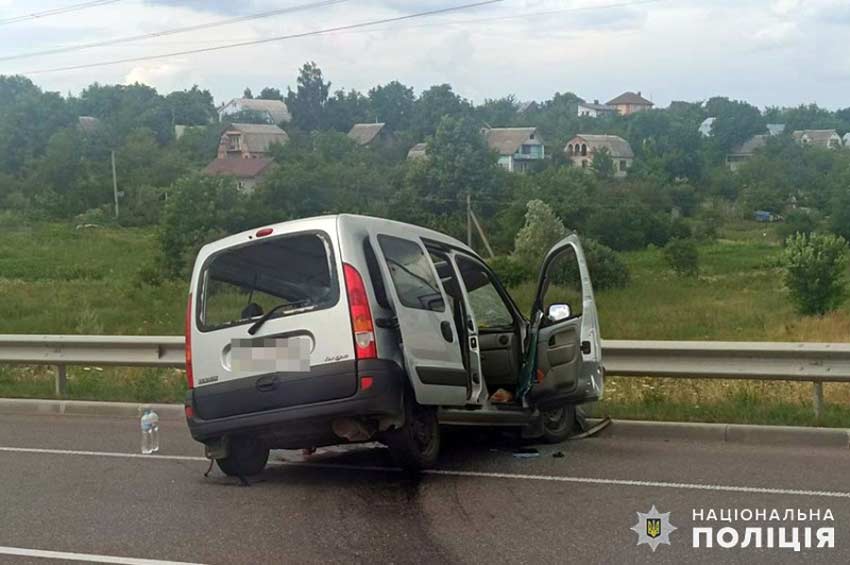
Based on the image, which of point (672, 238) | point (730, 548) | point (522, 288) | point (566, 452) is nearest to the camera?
point (730, 548)

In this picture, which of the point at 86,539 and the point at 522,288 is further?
the point at 522,288

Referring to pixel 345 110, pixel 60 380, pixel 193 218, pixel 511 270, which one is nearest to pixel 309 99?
pixel 345 110

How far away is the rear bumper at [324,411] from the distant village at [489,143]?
24338 mm

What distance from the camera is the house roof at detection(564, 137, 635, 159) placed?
4496 cm

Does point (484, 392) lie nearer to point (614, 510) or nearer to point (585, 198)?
point (614, 510)

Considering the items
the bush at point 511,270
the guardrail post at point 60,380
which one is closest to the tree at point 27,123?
the bush at point 511,270

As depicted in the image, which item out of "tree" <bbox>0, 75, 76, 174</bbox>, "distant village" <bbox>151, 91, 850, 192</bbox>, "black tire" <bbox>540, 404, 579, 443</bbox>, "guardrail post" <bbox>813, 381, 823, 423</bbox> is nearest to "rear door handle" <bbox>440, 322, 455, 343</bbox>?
"black tire" <bbox>540, 404, 579, 443</bbox>

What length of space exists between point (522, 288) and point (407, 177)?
877 cm

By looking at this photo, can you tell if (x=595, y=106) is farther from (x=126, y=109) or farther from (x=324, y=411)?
(x=324, y=411)

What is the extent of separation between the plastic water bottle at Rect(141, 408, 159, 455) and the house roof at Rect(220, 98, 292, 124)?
39.5 m

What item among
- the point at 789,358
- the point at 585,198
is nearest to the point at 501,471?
the point at 789,358

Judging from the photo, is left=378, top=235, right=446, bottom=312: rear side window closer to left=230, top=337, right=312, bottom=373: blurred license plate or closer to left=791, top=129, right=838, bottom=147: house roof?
left=230, top=337, right=312, bottom=373: blurred license plate

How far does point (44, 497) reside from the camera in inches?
277

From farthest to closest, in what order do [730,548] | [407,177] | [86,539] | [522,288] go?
[407,177] → [522,288] → [86,539] → [730,548]
